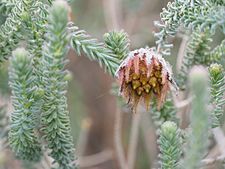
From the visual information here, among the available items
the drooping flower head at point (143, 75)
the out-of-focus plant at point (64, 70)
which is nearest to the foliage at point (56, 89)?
the out-of-focus plant at point (64, 70)

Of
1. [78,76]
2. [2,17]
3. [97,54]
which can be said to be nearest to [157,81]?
[97,54]

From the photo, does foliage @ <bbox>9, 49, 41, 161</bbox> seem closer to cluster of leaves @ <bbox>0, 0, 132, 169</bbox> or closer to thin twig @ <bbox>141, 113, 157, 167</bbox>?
cluster of leaves @ <bbox>0, 0, 132, 169</bbox>

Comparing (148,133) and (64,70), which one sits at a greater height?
(148,133)

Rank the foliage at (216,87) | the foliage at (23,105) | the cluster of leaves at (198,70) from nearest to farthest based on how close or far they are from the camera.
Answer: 1. the cluster of leaves at (198,70)
2. the foliage at (23,105)
3. the foliage at (216,87)

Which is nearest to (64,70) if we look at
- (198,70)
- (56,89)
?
(56,89)

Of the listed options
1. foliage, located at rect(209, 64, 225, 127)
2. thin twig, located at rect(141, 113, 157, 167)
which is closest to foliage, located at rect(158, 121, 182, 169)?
foliage, located at rect(209, 64, 225, 127)

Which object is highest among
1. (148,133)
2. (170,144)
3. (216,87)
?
(148,133)

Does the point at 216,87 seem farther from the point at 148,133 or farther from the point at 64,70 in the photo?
the point at 148,133

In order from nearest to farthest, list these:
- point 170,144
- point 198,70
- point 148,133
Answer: point 198,70 → point 170,144 → point 148,133

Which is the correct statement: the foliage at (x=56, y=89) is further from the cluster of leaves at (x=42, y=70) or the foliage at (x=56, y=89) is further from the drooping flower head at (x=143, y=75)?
the drooping flower head at (x=143, y=75)

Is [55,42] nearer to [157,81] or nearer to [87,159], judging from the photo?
[157,81]
